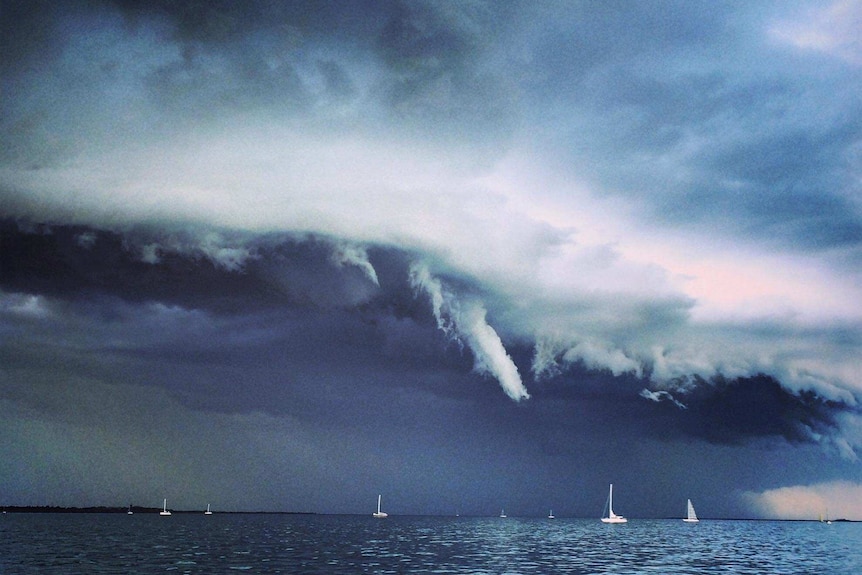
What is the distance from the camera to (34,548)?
133 metres

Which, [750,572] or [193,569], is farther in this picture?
[750,572]

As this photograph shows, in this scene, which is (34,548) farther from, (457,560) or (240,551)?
(457,560)

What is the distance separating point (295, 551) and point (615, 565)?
58.0 metres

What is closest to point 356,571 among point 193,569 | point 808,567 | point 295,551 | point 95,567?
point 193,569

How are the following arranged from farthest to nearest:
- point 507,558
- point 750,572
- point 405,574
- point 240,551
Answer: point 240,551
point 507,558
point 750,572
point 405,574

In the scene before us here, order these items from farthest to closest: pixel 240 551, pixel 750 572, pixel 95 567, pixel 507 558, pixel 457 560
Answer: pixel 240 551
pixel 507 558
pixel 457 560
pixel 750 572
pixel 95 567

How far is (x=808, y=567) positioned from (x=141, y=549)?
11651 centimetres

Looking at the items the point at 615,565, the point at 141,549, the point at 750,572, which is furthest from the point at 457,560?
the point at 141,549

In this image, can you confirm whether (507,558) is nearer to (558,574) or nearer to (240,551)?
(558,574)

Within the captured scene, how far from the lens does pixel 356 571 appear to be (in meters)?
90.5

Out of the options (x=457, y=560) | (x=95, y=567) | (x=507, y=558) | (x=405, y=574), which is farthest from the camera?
(x=507, y=558)

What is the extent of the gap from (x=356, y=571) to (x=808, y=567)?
7588 centimetres

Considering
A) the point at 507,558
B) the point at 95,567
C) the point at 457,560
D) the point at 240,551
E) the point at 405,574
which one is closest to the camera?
the point at 405,574

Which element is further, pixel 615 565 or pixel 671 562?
pixel 671 562
